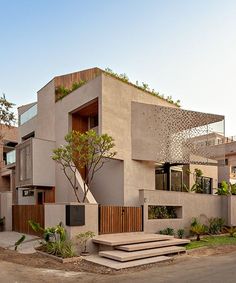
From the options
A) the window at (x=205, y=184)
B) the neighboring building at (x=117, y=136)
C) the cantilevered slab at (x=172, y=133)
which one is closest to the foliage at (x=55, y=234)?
the neighboring building at (x=117, y=136)

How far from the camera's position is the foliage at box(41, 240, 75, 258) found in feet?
40.5

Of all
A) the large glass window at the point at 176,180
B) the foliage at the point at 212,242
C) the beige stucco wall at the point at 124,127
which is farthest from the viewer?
the large glass window at the point at 176,180

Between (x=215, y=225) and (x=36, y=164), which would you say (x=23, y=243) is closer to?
(x=36, y=164)

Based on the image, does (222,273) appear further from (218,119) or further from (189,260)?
(218,119)

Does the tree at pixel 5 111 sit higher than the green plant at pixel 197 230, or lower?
higher

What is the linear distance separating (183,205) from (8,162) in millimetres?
17008

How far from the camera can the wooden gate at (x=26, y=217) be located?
696 inches

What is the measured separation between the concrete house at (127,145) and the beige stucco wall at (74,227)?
2.96 m

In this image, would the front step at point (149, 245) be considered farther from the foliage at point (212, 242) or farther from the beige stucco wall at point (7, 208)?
the beige stucco wall at point (7, 208)

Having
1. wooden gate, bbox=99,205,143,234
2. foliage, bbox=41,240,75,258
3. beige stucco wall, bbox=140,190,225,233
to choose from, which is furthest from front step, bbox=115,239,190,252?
beige stucco wall, bbox=140,190,225,233

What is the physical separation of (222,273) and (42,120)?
57.0 feet

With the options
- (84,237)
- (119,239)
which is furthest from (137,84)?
(84,237)

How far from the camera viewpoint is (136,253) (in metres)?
12.4

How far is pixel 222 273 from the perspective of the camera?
1003 centimetres
